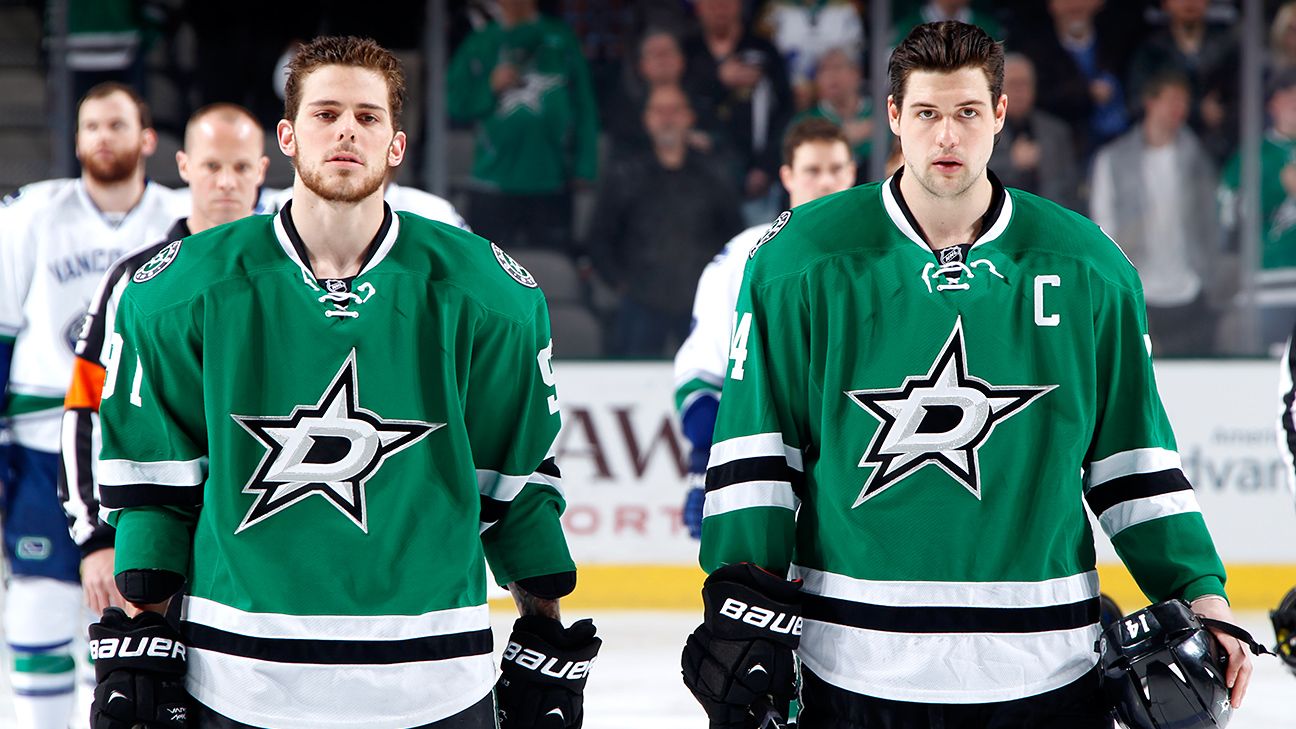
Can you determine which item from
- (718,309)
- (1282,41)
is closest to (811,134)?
(718,309)

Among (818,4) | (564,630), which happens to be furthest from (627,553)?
(564,630)

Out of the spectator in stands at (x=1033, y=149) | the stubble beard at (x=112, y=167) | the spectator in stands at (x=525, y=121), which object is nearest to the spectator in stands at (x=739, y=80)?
the spectator in stands at (x=525, y=121)

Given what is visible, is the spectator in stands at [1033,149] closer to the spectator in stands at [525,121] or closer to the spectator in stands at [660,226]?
the spectator in stands at [660,226]

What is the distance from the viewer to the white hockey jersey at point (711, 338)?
355cm

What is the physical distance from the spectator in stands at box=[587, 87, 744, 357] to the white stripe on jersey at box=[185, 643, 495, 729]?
Answer: 4.72 meters

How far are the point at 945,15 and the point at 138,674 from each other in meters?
5.56

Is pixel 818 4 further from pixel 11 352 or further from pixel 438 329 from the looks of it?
pixel 438 329

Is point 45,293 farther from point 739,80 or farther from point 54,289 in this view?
point 739,80

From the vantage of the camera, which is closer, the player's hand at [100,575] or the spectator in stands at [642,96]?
the player's hand at [100,575]

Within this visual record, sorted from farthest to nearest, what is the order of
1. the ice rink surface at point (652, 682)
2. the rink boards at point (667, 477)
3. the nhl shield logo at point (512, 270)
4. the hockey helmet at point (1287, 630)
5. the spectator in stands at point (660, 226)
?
1. the spectator in stands at point (660, 226)
2. the rink boards at point (667, 477)
3. the ice rink surface at point (652, 682)
4. the hockey helmet at point (1287, 630)
5. the nhl shield logo at point (512, 270)

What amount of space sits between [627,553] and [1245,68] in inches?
129

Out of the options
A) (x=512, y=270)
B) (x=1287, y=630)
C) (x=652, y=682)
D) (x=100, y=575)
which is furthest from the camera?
(x=652, y=682)

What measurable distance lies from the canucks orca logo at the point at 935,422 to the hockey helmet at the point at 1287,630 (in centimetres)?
121

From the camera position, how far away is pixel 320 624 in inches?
72.2
